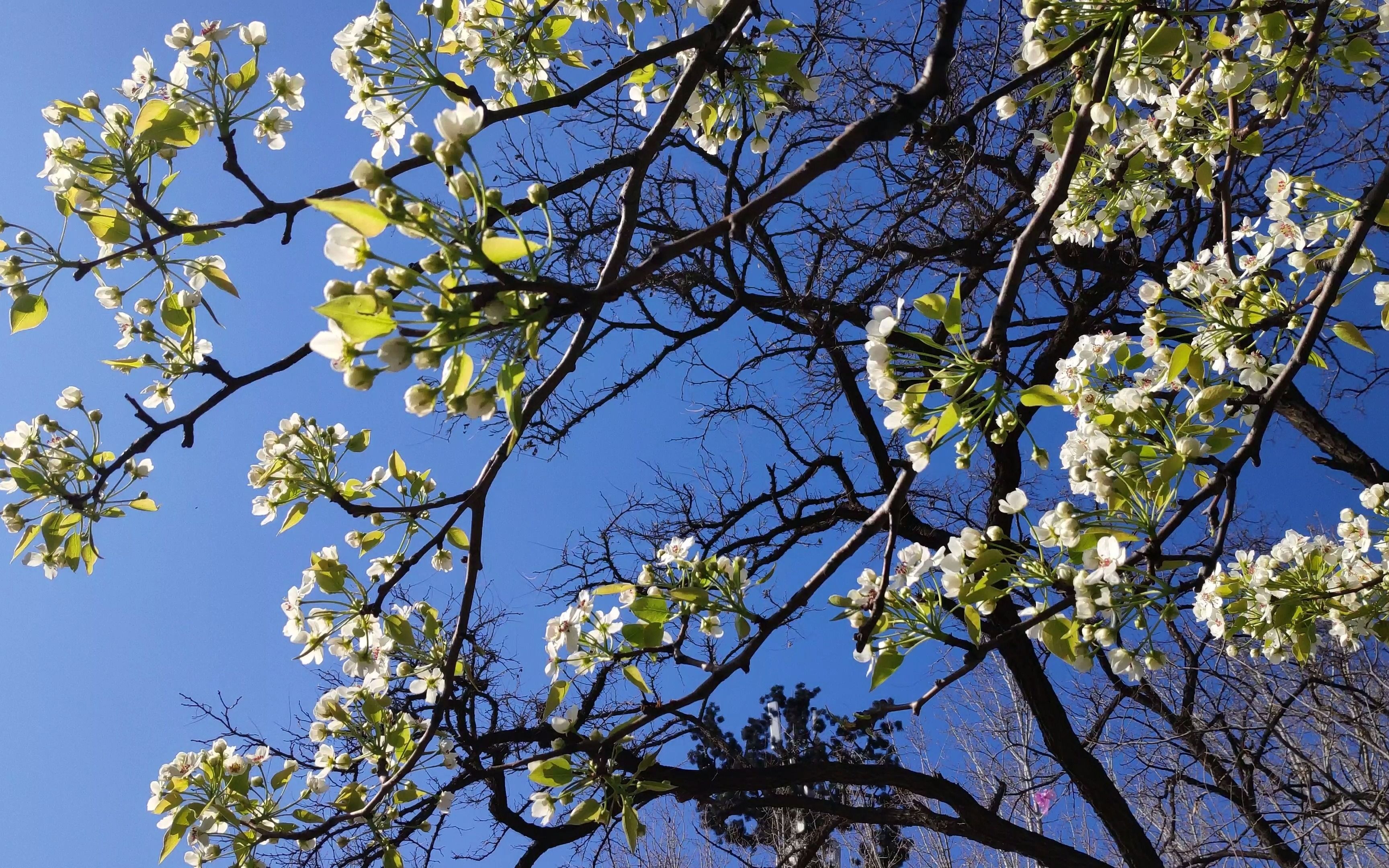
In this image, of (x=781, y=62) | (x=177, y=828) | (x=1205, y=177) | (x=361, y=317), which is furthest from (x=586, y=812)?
(x=1205, y=177)

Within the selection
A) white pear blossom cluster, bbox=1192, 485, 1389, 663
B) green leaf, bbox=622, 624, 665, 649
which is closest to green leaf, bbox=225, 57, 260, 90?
green leaf, bbox=622, 624, 665, 649

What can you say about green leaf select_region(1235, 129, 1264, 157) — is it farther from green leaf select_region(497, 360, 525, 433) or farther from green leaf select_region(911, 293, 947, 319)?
green leaf select_region(497, 360, 525, 433)

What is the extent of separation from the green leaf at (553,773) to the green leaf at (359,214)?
1.02 meters

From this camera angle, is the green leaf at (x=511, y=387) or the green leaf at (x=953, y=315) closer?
the green leaf at (x=511, y=387)

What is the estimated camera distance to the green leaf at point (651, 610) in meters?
1.47

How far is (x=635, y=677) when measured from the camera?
162 cm

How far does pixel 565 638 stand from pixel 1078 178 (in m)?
1.79

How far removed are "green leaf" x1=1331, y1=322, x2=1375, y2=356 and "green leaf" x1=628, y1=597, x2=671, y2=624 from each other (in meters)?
1.40

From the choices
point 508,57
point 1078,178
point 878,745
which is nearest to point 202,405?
point 508,57

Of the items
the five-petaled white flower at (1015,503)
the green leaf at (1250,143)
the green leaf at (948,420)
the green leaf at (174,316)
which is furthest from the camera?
the green leaf at (1250,143)

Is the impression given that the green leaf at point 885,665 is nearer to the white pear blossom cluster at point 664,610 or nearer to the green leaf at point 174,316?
the white pear blossom cluster at point 664,610

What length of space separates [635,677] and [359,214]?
1049 mm

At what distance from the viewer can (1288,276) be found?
1809 mm

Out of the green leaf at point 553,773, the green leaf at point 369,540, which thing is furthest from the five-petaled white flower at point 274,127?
the green leaf at point 553,773
